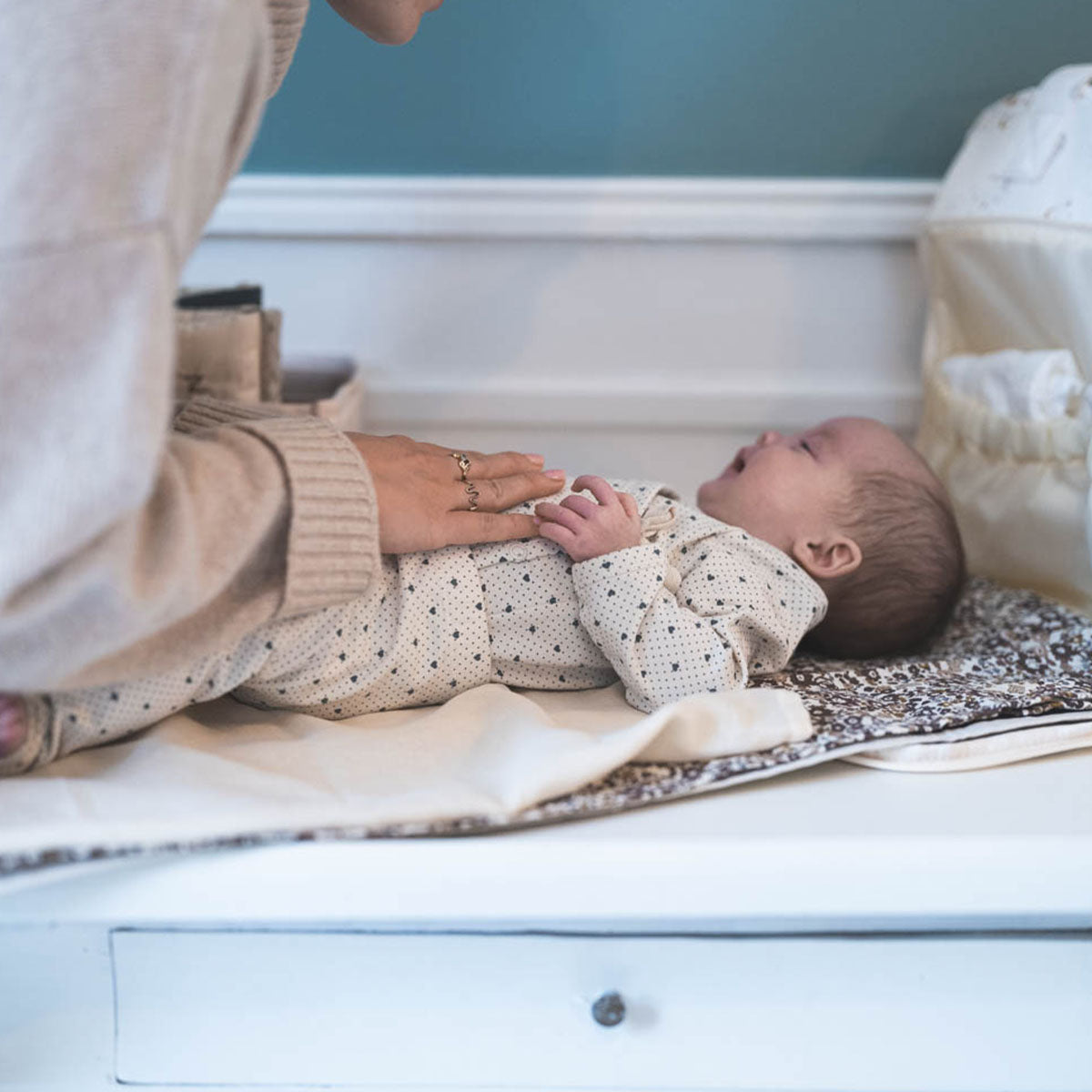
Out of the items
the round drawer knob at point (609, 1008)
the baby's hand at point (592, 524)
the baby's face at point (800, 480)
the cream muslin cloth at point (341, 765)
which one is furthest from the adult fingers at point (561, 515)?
the round drawer knob at point (609, 1008)

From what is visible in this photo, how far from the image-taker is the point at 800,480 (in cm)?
108

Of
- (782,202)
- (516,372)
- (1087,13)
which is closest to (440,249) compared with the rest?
(516,372)

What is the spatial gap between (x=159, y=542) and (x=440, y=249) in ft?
2.76

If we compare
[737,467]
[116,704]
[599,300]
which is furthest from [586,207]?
[116,704]

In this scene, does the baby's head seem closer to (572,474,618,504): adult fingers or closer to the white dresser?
(572,474,618,504): adult fingers

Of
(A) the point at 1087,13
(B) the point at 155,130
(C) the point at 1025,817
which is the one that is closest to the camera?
(B) the point at 155,130

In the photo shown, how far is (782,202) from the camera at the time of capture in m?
1.33

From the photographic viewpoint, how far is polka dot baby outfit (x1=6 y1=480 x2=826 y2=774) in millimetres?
778

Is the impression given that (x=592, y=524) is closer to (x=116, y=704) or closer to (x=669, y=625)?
(x=669, y=625)

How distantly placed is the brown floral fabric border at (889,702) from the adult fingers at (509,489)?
0.77ft

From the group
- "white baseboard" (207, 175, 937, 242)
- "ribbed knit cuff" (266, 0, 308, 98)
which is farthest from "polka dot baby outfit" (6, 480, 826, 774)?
"white baseboard" (207, 175, 937, 242)

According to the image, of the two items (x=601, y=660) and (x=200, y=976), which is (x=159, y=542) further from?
(x=601, y=660)

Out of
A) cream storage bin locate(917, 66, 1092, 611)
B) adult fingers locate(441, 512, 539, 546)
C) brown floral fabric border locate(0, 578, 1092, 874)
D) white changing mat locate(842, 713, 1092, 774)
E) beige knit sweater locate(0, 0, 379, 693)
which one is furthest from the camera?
cream storage bin locate(917, 66, 1092, 611)

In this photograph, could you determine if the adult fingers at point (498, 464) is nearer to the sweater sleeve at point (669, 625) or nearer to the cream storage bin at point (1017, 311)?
the sweater sleeve at point (669, 625)
